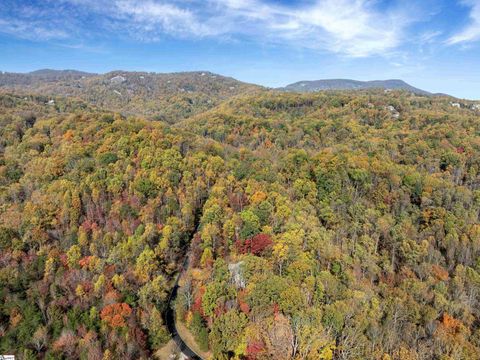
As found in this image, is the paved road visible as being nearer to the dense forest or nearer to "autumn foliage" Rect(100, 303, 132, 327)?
the dense forest

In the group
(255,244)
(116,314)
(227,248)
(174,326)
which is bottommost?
(174,326)

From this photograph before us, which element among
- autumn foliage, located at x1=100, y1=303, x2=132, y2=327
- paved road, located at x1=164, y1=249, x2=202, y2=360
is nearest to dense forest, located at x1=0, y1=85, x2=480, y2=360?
autumn foliage, located at x1=100, y1=303, x2=132, y2=327

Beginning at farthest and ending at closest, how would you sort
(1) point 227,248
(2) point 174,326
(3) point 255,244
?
(1) point 227,248 < (3) point 255,244 < (2) point 174,326

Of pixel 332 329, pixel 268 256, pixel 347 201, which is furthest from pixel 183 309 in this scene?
pixel 347 201

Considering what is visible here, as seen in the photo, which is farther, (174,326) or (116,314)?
(174,326)

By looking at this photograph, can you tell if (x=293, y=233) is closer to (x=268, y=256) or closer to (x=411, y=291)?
(x=268, y=256)

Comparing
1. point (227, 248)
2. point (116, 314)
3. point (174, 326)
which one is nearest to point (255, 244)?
point (227, 248)

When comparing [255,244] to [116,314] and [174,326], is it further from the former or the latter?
[116,314]

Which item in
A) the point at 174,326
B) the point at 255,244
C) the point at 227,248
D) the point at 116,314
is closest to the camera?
the point at 116,314
